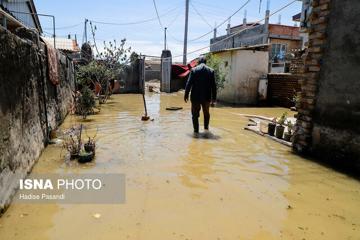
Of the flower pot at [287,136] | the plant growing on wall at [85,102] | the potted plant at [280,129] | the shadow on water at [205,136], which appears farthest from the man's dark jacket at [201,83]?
the plant growing on wall at [85,102]

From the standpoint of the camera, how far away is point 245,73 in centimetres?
1495

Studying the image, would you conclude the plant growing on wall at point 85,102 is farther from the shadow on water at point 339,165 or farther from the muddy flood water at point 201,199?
the shadow on water at point 339,165

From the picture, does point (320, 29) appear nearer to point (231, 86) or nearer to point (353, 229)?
point (353, 229)

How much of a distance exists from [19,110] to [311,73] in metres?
4.76

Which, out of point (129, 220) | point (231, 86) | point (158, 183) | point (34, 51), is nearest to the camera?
point (129, 220)

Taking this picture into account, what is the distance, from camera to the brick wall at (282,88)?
13.8 meters

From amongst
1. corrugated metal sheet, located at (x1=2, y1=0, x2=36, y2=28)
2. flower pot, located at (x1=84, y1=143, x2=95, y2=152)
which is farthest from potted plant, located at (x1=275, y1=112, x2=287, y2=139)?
corrugated metal sheet, located at (x1=2, y1=0, x2=36, y2=28)

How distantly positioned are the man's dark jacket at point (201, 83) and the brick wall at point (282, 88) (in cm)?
723

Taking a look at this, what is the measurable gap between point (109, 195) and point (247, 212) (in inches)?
62.3

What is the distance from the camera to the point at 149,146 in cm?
609

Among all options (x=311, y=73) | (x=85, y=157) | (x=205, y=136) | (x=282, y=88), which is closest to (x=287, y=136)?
(x=311, y=73)

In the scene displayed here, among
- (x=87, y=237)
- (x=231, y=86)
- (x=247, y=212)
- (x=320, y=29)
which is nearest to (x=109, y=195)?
(x=87, y=237)

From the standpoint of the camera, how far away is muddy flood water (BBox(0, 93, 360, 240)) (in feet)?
9.69

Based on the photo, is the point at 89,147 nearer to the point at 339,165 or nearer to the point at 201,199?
the point at 201,199
